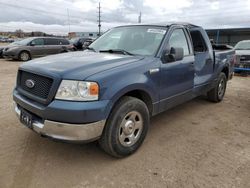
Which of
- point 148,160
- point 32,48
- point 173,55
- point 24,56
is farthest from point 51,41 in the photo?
point 148,160

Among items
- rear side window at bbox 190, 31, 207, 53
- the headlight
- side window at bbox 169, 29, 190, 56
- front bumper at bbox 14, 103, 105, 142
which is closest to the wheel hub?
front bumper at bbox 14, 103, 105, 142

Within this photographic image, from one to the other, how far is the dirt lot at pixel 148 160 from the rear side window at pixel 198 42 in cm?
149

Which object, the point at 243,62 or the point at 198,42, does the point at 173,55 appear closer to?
the point at 198,42

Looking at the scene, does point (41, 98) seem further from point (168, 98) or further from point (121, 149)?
point (168, 98)

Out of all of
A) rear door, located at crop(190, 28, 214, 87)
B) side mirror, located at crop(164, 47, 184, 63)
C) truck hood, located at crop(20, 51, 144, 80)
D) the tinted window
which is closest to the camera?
truck hood, located at crop(20, 51, 144, 80)

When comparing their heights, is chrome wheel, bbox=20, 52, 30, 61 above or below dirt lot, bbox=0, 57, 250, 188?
above

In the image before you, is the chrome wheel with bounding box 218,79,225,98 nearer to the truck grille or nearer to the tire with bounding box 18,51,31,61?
the truck grille

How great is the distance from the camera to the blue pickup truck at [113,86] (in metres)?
2.56

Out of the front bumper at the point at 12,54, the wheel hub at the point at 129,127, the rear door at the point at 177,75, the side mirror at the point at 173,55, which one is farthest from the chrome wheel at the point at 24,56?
the wheel hub at the point at 129,127

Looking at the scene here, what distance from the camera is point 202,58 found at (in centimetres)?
464

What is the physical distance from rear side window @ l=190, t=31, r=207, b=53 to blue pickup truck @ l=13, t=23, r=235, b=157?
16 centimetres

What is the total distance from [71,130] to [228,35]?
26.4m

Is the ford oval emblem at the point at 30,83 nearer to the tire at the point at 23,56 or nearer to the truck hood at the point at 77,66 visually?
the truck hood at the point at 77,66

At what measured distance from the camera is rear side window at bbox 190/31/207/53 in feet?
14.9
